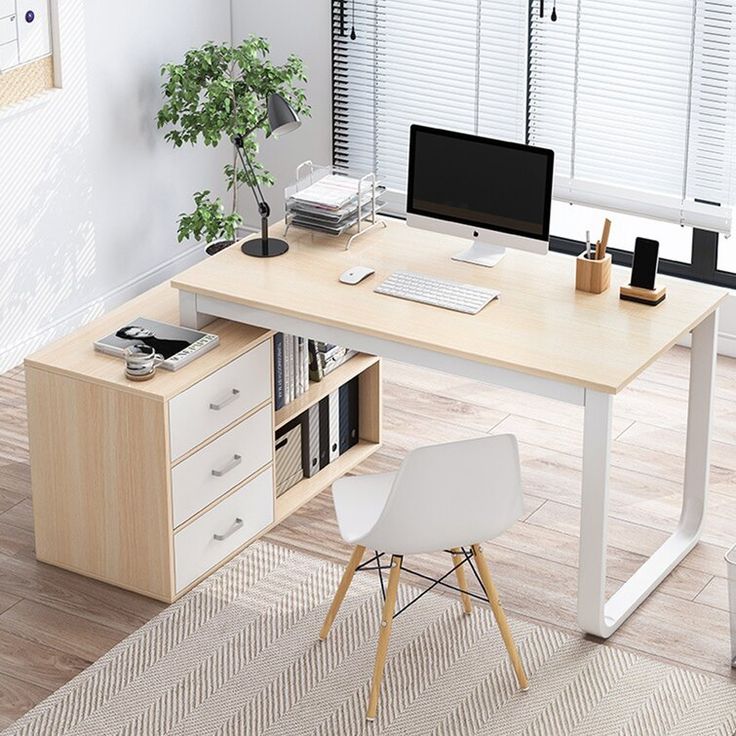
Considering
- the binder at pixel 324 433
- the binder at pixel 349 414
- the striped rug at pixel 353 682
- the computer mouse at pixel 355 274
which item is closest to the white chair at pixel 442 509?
the striped rug at pixel 353 682

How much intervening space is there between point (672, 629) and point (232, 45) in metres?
3.11

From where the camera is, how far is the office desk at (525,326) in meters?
A: 3.47

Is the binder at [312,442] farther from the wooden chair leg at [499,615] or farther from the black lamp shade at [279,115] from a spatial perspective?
the wooden chair leg at [499,615]

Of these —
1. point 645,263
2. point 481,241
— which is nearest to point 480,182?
point 481,241

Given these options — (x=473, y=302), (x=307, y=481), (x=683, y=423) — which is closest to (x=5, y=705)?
(x=307, y=481)

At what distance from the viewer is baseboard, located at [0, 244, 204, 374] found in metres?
5.06

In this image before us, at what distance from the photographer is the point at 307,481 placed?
4359 mm

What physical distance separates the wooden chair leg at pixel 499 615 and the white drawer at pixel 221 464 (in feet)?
2.59

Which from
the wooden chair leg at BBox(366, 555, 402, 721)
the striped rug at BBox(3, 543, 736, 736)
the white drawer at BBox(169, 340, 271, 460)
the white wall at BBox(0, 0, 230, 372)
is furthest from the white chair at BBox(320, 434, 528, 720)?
the white wall at BBox(0, 0, 230, 372)

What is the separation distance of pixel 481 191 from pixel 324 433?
90 centimetres

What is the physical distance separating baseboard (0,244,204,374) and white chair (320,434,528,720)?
78.8 inches

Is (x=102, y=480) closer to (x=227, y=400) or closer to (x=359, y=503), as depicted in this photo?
(x=227, y=400)

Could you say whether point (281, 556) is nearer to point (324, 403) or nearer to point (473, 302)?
point (324, 403)

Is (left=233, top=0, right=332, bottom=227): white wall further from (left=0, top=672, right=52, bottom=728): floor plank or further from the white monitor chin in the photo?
(left=0, top=672, right=52, bottom=728): floor plank
